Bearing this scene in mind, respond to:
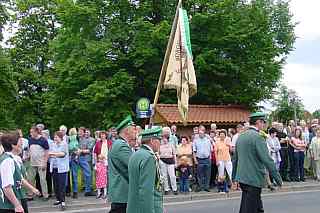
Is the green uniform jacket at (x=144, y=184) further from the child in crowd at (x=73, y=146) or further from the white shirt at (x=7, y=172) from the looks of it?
the child in crowd at (x=73, y=146)

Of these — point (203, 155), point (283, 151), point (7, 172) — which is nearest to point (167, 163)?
point (203, 155)

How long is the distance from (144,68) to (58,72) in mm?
5381

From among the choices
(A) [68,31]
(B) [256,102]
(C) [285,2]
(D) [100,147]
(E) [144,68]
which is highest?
(C) [285,2]

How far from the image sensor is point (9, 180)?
21.6ft

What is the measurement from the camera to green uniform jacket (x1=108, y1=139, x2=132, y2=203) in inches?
281

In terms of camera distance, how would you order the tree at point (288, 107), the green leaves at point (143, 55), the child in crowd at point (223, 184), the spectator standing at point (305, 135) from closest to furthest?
the child in crowd at point (223, 184), the spectator standing at point (305, 135), the green leaves at point (143, 55), the tree at point (288, 107)

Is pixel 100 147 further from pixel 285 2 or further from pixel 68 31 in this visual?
pixel 285 2

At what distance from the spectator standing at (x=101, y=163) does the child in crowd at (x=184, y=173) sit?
90.3 inches

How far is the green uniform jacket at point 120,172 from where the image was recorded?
23.4ft

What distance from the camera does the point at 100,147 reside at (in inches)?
617

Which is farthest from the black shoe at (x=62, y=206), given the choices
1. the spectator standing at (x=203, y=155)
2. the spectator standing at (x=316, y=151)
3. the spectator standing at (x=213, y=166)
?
the spectator standing at (x=316, y=151)

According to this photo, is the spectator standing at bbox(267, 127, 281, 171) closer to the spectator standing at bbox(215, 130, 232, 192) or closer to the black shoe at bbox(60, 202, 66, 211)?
the spectator standing at bbox(215, 130, 232, 192)

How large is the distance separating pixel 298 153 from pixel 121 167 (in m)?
12.9

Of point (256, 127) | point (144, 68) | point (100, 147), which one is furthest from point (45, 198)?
point (144, 68)
